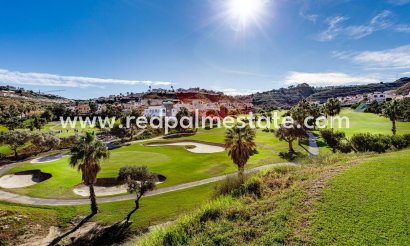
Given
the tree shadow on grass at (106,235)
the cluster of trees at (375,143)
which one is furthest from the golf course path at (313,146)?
the tree shadow on grass at (106,235)

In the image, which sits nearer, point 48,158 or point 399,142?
point 399,142

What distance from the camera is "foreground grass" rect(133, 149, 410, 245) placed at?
35.7ft

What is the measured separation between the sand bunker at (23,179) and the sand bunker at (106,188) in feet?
30.8

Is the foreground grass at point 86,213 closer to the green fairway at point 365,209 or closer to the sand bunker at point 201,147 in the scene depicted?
the green fairway at point 365,209

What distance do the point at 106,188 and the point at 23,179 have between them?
638 inches

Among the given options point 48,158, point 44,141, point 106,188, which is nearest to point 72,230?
point 106,188

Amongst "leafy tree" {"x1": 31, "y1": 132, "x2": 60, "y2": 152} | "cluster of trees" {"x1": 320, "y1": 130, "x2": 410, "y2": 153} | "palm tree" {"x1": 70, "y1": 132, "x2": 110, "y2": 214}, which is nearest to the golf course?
"palm tree" {"x1": 70, "y1": 132, "x2": 110, "y2": 214}

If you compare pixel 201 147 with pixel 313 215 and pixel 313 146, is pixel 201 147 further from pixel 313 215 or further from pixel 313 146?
pixel 313 215

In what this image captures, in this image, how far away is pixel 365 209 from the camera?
12.3 m

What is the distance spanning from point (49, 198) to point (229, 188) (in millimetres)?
26487

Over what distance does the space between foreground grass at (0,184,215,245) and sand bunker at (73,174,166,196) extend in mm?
4802

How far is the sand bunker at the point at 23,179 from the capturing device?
41094mm

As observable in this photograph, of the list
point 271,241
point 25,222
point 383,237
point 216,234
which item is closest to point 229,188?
point 216,234

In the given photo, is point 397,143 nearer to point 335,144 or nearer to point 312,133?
point 335,144
